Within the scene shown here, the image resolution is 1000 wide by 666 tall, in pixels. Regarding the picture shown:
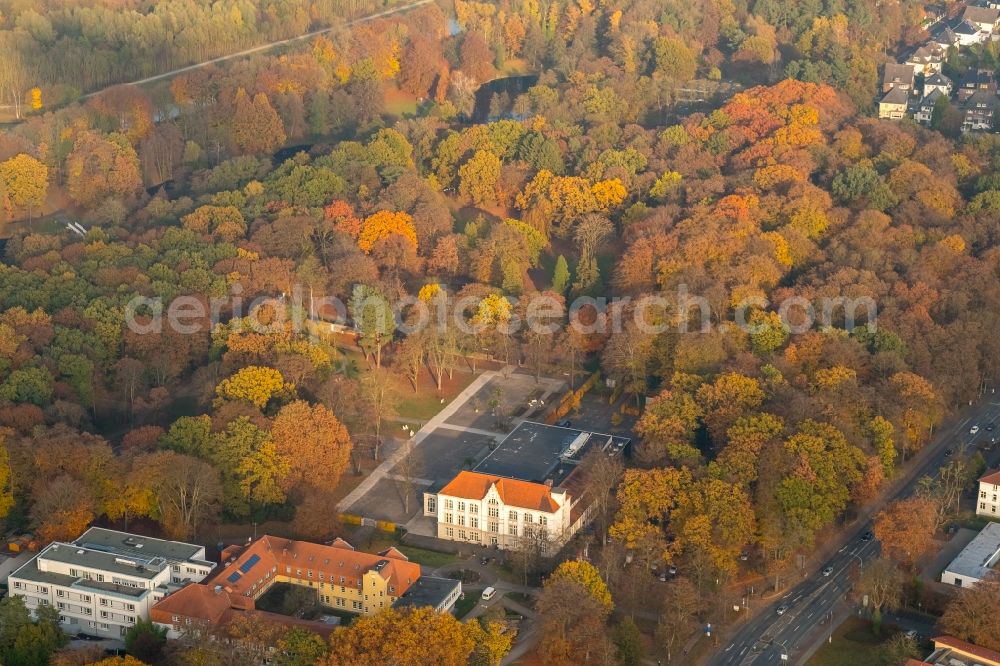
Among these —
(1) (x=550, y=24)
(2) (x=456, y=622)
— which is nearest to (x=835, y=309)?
(2) (x=456, y=622)

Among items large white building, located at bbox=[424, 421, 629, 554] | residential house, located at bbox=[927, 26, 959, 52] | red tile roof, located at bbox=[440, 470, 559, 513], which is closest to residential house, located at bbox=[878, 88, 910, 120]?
residential house, located at bbox=[927, 26, 959, 52]

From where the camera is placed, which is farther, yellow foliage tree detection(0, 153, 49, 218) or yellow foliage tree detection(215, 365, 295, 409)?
yellow foliage tree detection(0, 153, 49, 218)

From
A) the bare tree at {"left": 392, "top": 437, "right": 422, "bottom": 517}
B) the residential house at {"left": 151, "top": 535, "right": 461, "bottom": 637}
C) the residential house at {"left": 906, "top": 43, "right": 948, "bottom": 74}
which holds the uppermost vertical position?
the residential house at {"left": 906, "top": 43, "right": 948, "bottom": 74}

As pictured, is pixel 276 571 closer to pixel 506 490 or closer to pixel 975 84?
pixel 506 490

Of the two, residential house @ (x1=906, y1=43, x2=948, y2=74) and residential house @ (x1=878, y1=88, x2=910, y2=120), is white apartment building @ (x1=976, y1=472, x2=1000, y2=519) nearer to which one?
residential house @ (x1=878, y1=88, x2=910, y2=120)

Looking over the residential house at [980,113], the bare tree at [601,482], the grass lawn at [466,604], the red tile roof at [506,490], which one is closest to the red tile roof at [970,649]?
the bare tree at [601,482]
